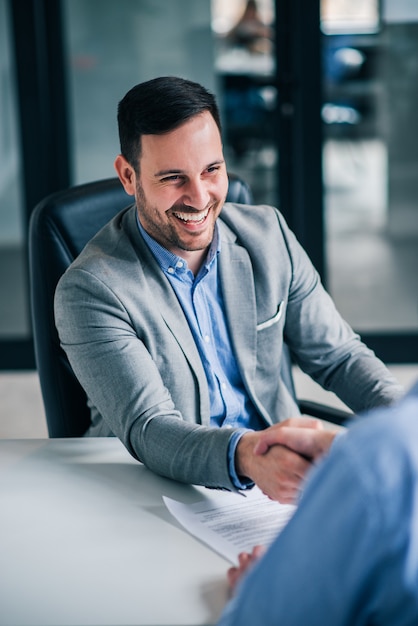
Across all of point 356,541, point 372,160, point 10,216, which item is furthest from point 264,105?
point 356,541

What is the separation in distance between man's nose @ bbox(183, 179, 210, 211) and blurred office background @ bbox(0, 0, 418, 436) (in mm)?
2135

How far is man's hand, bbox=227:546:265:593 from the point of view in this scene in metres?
1.09

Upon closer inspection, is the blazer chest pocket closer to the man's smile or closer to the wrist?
the man's smile

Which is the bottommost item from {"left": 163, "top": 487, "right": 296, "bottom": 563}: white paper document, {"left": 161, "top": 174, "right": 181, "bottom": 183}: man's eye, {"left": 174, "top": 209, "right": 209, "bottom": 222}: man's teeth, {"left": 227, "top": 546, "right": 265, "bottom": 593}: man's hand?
{"left": 163, "top": 487, "right": 296, "bottom": 563}: white paper document

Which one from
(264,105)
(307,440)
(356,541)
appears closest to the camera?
(356,541)

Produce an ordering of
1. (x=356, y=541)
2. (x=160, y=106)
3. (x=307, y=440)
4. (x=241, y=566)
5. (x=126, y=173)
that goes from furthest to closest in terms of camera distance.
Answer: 1. (x=126, y=173)
2. (x=160, y=106)
3. (x=307, y=440)
4. (x=241, y=566)
5. (x=356, y=541)

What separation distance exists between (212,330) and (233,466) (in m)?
0.48

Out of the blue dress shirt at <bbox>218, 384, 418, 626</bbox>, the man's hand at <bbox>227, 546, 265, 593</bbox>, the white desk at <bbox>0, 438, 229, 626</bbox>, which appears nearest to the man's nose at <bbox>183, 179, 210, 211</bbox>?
the white desk at <bbox>0, 438, 229, 626</bbox>

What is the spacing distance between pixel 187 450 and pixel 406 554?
809 mm

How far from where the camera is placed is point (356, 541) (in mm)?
608

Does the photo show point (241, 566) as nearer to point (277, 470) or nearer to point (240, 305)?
point (277, 470)

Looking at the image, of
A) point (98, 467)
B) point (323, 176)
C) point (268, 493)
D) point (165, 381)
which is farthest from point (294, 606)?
point (323, 176)

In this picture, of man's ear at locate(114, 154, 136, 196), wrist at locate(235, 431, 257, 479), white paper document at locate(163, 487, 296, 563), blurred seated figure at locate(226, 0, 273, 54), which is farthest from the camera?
blurred seated figure at locate(226, 0, 273, 54)

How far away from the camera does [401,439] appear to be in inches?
23.7
